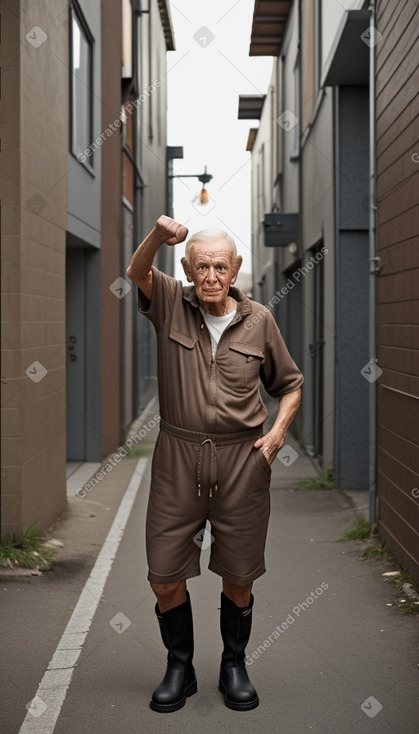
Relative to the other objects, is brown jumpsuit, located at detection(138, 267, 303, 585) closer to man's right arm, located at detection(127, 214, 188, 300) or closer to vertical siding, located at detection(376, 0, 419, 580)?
man's right arm, located at detection(127, 214, 188, 300)

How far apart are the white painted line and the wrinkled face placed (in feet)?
6.03

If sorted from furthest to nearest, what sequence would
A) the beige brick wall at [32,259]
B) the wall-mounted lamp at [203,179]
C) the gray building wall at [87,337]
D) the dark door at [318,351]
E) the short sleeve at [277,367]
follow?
the wall-mounted lamp at [203,179] → the dark door at [318,351] → the gray building wall at [87,337] → the beige brick wall at [32,259] → the short sleeve at [277,367]

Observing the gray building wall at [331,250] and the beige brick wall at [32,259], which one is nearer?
the beige brick wall at [32,259]

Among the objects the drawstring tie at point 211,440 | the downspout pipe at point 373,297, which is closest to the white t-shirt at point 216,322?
the drawstring tie at point 211,440

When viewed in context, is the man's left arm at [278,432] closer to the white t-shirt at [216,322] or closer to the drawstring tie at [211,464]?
the drawstring tie at [211,464]

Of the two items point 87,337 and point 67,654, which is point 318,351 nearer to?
point 87,337

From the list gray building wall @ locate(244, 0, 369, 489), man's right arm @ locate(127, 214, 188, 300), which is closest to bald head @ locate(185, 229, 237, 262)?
man's right arm @ locate(127, 214, 188, 300)

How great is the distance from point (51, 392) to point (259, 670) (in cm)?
370

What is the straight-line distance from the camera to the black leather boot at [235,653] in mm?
4044

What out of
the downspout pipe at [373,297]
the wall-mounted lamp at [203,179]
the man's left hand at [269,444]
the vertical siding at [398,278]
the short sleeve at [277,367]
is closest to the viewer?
the man's left hand at [269,444]

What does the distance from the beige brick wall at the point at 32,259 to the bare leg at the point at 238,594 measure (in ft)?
9.09

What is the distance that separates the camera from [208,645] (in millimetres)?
4836

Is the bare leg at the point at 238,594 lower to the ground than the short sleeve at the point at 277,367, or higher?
lower

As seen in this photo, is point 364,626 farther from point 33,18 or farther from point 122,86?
point 122,86
